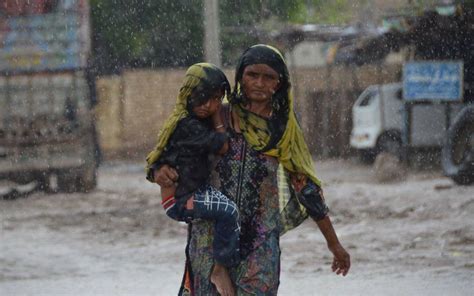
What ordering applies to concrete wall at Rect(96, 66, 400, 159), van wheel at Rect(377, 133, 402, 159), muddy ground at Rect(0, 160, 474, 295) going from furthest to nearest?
concrete wall at Rect(96, 66, 400, 159) < van wheel at Rect(377, 133, 402, 159) < muddy ground at Rect(0, 160, 474, 295)

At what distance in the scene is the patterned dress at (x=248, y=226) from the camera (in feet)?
10.5

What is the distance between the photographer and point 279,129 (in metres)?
3.21

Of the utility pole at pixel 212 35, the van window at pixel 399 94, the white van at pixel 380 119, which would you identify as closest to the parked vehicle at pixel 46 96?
the utility pole at pixel 212 35

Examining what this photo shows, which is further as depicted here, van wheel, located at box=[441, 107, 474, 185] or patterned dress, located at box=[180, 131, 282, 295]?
van wheel, located at box=[441, 107, 474, 185]

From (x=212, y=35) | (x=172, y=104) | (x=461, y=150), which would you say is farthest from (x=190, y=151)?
(x=172, y=104)

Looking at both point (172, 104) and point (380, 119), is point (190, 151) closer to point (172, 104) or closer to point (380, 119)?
point (380, 119)

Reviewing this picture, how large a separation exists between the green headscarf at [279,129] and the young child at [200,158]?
0.08 metres

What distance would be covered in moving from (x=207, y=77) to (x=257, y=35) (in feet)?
47.7

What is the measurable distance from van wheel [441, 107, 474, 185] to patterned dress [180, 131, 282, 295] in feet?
32.3

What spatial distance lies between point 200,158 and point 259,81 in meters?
0.29

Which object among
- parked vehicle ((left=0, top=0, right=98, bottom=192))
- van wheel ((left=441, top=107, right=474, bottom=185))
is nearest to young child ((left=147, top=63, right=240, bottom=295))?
van wheel ((left=441, top=107, right=474, bottom=185))

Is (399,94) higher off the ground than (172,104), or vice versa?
(399,94)

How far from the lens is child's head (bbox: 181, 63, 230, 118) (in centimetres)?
314

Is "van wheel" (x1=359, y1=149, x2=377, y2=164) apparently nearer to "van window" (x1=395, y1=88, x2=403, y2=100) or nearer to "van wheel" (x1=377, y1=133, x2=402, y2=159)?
"van wheel" (x1=377, y1=133, x2=402, y2=159)
